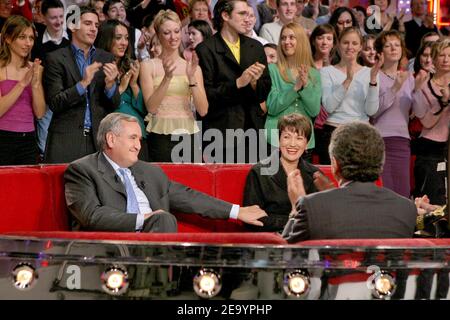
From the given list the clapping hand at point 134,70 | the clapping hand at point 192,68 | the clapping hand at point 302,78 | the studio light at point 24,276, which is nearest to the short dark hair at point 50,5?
the clapping hand at point 134,70

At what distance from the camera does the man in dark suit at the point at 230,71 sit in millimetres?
7078

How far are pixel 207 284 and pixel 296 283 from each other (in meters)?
0.28

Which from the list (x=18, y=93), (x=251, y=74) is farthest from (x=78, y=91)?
(x=251, y=74)

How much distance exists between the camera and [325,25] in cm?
774

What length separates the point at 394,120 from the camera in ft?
25.4

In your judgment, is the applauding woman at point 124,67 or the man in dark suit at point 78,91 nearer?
the man in dark suit at point 78,91

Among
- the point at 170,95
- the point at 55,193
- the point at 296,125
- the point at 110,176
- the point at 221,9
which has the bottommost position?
the point at 55,193

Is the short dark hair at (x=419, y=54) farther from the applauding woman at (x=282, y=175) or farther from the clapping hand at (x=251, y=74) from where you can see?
the applauding woman at (x=282, y=175)

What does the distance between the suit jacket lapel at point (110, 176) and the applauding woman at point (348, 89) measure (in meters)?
2.82

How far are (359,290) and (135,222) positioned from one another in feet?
6.03

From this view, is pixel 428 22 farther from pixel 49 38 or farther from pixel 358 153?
pixel 358 153

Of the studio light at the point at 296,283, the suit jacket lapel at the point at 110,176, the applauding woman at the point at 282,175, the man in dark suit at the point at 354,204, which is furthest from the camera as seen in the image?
the applauding woman at the point at 282,175

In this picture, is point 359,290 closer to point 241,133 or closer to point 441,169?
point 241,133
